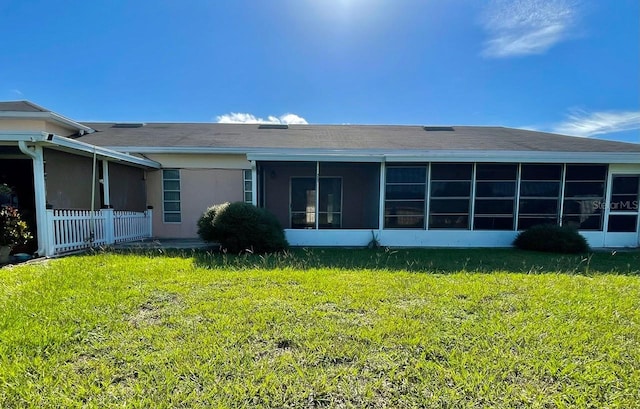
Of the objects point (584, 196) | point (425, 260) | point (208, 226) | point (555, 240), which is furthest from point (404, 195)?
point (208, 226)

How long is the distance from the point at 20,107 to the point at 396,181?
1269 centimetres

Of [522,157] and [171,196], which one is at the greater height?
[522,157]

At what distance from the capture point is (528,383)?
229 centimetres

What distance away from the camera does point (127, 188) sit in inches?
366

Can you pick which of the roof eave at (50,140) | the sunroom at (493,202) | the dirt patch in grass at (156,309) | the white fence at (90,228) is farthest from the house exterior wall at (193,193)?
the dirt patch in grass at (156,309)

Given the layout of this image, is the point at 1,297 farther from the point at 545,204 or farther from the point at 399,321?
the point at 545,204

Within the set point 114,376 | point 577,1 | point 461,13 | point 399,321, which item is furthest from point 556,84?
point 114,376

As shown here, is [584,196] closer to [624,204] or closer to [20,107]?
[624,204]

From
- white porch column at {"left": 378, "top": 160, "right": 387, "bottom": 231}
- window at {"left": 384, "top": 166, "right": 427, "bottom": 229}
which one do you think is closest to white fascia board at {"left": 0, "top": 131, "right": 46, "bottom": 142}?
white porch column at {"left": 378, "top": 160, "right": 387, "bottom": 231}

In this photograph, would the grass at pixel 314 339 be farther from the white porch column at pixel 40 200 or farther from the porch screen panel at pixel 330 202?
the porch screen panel at pixel 330 202

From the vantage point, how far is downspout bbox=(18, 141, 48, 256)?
19.8 ft

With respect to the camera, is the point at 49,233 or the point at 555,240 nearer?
the point at 49,233

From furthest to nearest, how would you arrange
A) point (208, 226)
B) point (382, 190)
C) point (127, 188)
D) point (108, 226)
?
point (127, 188)
point (382, 190)
point (108, 226)
point (208, 226)

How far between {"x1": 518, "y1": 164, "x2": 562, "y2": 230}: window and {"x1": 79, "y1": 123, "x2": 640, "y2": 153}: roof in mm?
658
